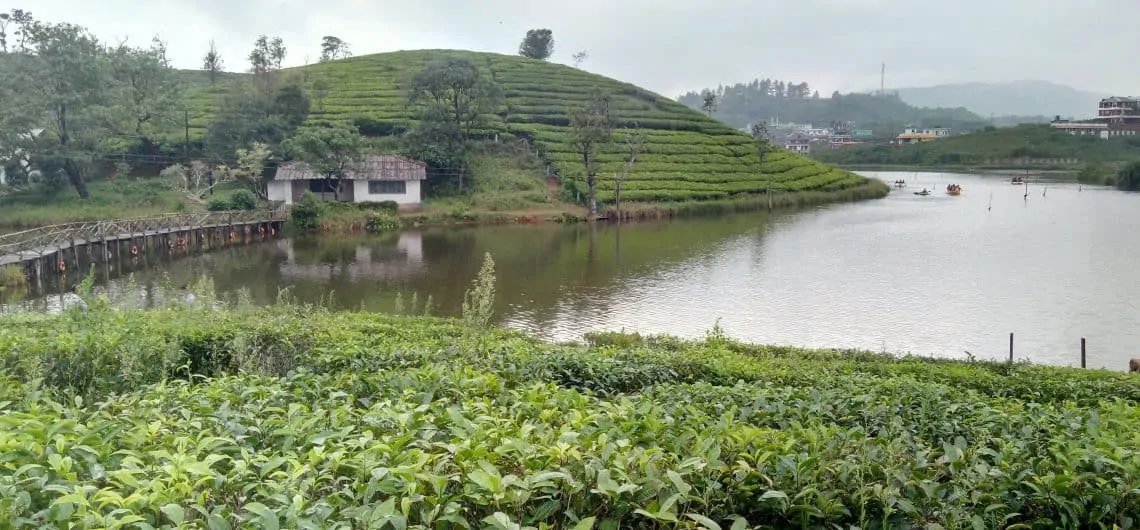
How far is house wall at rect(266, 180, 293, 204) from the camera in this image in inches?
1923

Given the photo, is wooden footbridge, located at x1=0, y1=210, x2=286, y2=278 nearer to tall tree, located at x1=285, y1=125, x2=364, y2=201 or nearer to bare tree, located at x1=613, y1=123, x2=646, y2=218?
tall tree, located at x1=285, y1=125, x2=364, y2=201

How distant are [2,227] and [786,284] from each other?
133 feet

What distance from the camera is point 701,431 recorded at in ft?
15.5

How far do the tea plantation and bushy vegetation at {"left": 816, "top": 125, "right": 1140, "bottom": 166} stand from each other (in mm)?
53236

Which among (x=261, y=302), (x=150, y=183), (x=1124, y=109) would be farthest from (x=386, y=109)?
(x=1124, y=109)

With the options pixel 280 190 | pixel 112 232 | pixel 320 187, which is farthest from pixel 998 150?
pixel 112 232

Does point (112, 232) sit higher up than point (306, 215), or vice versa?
point (306, 215)

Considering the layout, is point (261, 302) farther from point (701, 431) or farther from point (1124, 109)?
point (1124, 109)

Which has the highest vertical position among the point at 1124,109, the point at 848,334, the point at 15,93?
the point at 1124,109

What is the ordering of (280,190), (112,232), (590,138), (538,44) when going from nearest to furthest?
(112,232)
(280,190)
(590,138)
(538,44)

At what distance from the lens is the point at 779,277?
28.7 meters

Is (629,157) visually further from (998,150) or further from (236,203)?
(998,150)

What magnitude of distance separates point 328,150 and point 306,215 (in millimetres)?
5096

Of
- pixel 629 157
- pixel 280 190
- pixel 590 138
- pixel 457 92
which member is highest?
pixel 457 92
